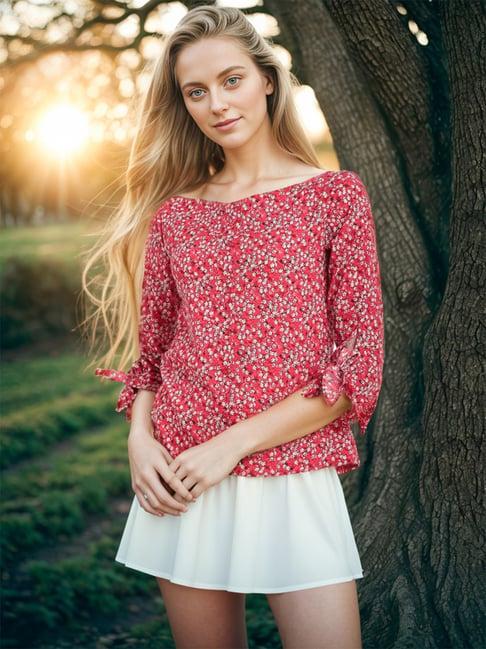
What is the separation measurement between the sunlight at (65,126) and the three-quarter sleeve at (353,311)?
265 centimetres

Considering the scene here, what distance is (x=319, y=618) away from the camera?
1971 millimetres

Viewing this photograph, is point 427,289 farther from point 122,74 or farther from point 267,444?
point 122,74

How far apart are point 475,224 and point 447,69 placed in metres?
0.53

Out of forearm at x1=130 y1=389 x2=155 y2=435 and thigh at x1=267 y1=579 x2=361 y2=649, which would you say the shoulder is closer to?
forearm at x1=130 y1=389 x2=155 y2=435

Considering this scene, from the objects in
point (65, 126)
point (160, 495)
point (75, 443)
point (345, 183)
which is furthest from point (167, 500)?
point (75, 443)

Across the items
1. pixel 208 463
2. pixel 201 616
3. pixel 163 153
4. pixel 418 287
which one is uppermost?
pixel 163 153

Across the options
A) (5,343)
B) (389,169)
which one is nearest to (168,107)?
(389,169)

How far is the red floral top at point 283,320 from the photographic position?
2.04 m

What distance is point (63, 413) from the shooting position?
7.43 meters

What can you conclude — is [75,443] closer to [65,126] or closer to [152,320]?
[65,126]

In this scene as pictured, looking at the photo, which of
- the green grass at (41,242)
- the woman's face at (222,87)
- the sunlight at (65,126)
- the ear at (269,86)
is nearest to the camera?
the woman's face at (222,87)

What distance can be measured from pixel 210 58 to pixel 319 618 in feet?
5.18

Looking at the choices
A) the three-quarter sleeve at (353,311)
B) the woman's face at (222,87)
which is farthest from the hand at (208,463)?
the woman's face at (222,87)

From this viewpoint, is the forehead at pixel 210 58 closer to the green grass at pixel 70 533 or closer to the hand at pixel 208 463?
the hand at pixel 208 463
